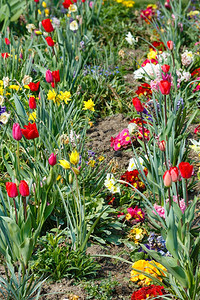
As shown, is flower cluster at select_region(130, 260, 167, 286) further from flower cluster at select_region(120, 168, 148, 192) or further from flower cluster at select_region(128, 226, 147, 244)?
flower cluster at select_region(120, 168, 148, 192)

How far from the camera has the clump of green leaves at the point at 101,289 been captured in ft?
6.75

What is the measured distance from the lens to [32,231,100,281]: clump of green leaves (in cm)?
211

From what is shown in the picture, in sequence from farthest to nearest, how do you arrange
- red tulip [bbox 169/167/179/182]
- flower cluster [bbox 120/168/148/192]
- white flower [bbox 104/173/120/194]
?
1. flower cluster [bbox 120/168/148/192]
2. white flower [bbox 104/173/120/194]
3. red tulip [bbox 169/167/179/182]

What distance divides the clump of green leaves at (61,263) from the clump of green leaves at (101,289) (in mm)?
60

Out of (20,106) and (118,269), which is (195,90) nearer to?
(20,106)

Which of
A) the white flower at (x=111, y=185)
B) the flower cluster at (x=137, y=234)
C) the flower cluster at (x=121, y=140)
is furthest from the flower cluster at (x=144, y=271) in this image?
the flower cluster at (x=121, y=140)

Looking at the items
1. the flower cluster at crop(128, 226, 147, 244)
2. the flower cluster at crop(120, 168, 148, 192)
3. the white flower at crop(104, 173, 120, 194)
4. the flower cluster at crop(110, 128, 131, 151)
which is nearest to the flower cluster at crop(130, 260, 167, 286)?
the flower cluster at crop(128, 226, 147, 244)

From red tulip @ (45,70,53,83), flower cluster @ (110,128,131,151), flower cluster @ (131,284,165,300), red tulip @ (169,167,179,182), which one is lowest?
flower cluster @ (131,284,165,300)

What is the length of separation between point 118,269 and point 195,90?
1990 mm

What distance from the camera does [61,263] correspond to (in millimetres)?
2105

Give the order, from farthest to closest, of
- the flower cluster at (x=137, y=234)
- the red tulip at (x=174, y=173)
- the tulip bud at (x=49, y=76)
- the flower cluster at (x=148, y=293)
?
1. the tulip bud at (x=49, y=76)
2. the flower cluster at (x=137, y=234)
3. the flower cluster at (x=148, y=293)
4. the red tulip at (x=174, y=173)

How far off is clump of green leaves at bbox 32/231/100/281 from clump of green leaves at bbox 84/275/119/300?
60mm

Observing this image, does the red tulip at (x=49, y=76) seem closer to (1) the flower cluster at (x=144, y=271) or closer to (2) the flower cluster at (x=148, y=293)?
(1) the flower cluster at (x=144, y=271)

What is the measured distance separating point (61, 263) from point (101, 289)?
24 centimetres
